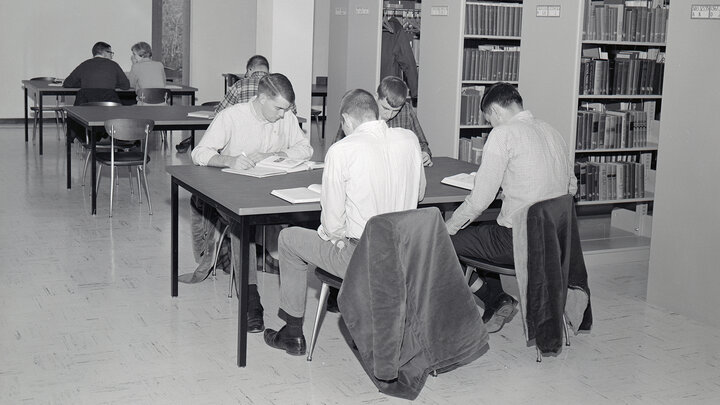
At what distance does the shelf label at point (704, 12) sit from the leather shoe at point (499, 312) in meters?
1.83

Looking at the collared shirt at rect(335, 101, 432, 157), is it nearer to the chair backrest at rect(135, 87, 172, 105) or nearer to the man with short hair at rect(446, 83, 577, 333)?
the man with short hair at rect(446, 83, 577, 333)

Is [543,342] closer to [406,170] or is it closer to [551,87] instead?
[406,170]

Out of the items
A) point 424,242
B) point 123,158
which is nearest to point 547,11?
point 424,242

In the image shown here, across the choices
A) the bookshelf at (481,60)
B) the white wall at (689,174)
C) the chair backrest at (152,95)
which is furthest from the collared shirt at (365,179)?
the chair backrest at (152,95)

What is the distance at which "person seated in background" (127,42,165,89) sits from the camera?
396 inches

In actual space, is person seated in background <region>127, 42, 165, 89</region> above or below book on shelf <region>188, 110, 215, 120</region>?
above

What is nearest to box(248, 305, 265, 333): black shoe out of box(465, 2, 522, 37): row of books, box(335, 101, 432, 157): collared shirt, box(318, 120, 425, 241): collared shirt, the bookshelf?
box(318, 120, 425, 241): collared shirt

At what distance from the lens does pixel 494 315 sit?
15.4 feet

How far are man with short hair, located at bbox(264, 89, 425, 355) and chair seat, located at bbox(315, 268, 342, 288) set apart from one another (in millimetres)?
23

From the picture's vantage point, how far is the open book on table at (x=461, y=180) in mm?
4699

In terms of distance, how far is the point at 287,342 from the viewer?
4223mm

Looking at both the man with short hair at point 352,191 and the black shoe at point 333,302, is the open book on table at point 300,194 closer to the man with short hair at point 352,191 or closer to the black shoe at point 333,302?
the man with short hair at point 352,191

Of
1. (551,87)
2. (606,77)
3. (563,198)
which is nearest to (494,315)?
(563,198)

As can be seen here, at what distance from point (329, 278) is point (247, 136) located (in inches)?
57.4
